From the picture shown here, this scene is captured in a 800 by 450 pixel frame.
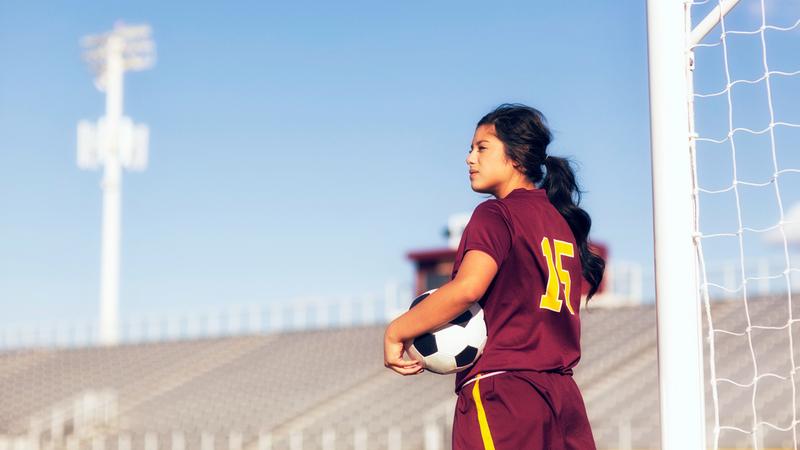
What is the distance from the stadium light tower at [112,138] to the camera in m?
28.6

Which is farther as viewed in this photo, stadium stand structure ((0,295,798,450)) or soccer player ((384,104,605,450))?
stadium stand structure ((0,295,798,450))

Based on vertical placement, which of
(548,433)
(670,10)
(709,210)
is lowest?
(548,433)

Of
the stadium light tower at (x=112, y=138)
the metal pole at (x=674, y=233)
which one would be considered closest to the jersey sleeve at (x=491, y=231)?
the metal pole at (x=674, y=233)

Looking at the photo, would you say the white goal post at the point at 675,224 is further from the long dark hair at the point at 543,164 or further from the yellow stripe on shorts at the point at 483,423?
the yellow stripe on shorts at the point at 483,423

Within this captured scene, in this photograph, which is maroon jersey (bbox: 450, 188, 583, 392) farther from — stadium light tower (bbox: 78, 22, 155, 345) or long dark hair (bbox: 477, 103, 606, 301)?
stadium light tower (bbox: 78, 22, 155, 345)

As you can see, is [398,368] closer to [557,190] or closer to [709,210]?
[557,190]

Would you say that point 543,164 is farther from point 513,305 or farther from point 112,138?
point 112,138

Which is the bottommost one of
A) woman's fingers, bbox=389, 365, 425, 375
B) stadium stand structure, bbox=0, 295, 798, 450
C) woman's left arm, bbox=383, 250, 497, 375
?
stadium stand structure, bbox=0, 295, 798, 450

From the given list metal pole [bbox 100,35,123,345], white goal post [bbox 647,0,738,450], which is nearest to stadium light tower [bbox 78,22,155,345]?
metal pole [bbox 100,35,123,345]

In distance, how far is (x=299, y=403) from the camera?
1980 centimetres

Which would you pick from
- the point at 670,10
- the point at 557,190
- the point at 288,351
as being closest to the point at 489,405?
the point at 557,190

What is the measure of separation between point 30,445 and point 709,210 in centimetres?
1698

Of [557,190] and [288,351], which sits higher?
[557,190]

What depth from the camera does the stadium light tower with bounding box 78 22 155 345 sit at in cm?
2864
